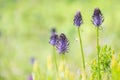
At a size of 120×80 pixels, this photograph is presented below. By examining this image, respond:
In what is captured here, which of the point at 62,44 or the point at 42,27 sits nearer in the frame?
the point at 62,44

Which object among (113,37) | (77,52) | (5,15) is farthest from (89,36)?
(5,15)

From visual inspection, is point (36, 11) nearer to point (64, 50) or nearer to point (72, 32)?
point (72, 32)

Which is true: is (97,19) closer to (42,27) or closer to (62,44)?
(62,44)

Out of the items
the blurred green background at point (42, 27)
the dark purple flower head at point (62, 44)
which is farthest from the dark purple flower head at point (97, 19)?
the blurred green background at point (42, 27)

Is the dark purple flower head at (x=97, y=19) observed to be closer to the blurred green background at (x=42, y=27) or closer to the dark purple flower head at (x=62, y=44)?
the dark purple flower head at (x=62, y=44)

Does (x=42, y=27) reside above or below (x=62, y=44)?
below

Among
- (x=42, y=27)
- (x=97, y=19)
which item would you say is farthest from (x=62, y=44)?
(x=42, y=27)

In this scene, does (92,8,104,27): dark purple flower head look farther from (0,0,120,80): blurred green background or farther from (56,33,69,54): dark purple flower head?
(0,0,120,80): blurred green background

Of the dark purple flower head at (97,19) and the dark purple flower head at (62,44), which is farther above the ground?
the dark purple flower head at (97,19)
